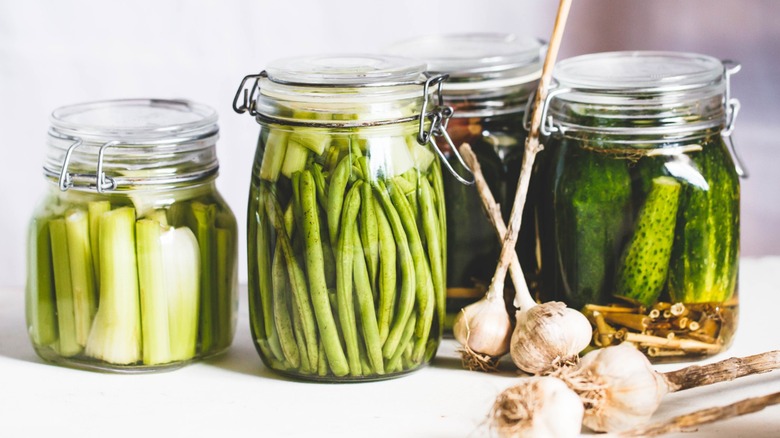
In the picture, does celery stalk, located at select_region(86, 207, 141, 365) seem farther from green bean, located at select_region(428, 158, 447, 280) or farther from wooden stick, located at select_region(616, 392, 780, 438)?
wooden stick, located at select_region(616, 392, 780, 438)

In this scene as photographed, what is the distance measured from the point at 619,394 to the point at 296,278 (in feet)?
1.18

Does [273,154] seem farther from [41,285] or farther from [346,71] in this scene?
[41,285]

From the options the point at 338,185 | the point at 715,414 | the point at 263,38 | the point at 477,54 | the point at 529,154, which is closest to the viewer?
the point at 715,414

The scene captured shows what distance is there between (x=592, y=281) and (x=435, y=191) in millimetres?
208

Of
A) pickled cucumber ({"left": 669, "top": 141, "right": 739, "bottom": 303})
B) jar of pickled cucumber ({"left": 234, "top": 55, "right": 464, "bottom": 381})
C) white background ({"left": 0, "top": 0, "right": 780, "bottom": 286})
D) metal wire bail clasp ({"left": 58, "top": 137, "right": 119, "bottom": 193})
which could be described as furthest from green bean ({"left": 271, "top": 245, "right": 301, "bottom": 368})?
white background ({"left": 0, "top": 0, "right": 780, "bottom": 286})

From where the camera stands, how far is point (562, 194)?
1.18 meters

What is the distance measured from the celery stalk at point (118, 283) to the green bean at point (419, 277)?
0.30 m

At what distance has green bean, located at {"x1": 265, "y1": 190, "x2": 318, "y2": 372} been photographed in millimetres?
1115

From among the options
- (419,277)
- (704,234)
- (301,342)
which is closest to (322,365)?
(301,342)

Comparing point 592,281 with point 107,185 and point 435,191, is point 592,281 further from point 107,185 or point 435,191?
point 107,185

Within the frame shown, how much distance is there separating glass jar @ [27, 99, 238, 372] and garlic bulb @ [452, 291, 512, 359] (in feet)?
0.97

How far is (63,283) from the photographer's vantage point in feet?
3.88

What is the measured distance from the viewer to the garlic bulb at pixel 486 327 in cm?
116

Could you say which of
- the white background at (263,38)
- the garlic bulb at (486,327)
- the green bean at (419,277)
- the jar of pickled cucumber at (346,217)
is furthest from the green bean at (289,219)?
the white background at (263,38)
